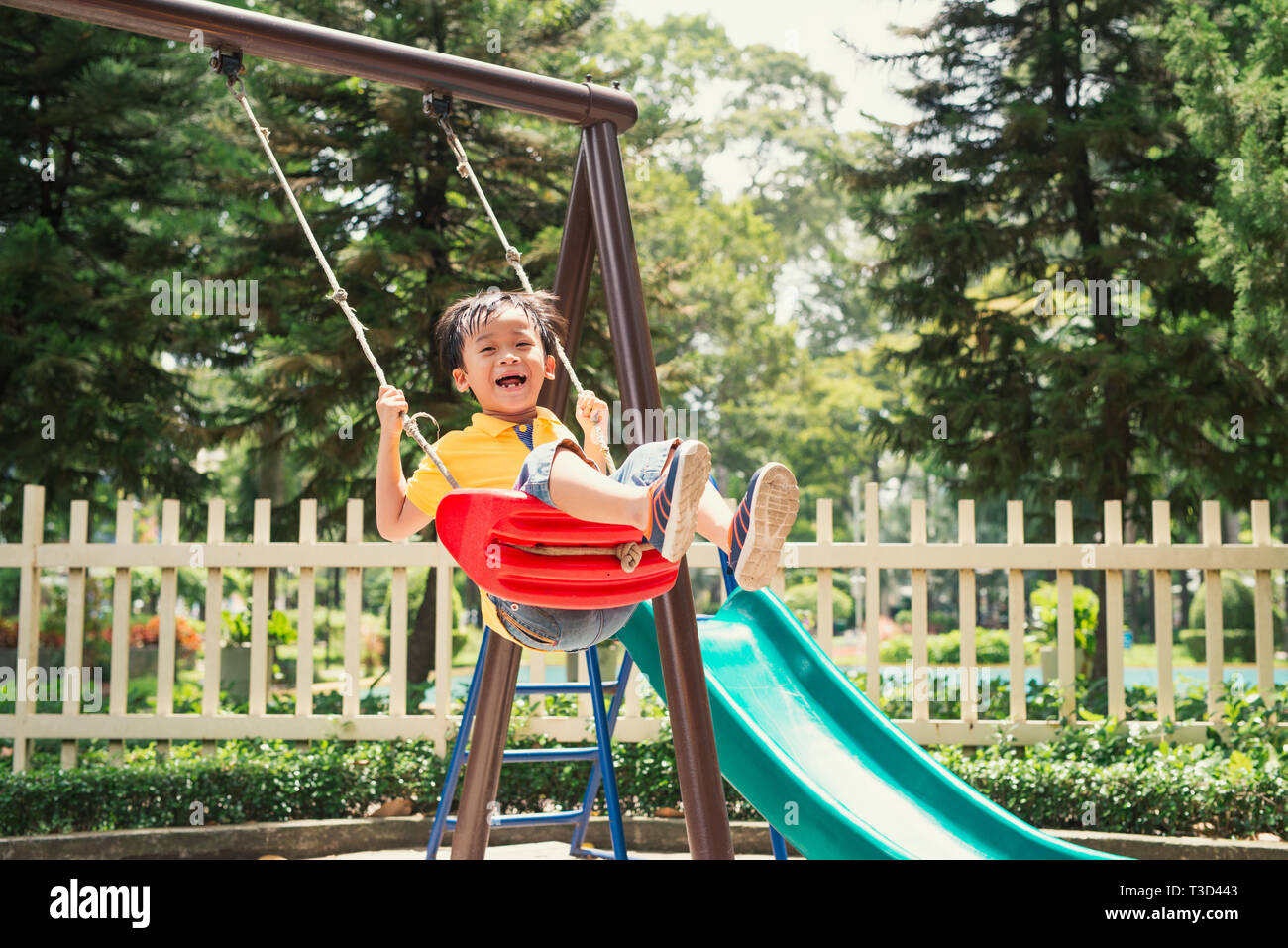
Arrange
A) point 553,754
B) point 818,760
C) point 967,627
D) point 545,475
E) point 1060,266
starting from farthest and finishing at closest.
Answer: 1. point 1060,266
2. point 967,627
3. point 553,754
4. point 818,760
5. point 545,475

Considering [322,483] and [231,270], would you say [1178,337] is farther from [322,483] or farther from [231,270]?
[231,270]

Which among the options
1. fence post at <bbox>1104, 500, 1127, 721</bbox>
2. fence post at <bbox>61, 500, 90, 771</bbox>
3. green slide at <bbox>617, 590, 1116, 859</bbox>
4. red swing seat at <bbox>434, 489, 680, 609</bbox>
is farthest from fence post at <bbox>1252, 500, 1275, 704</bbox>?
fence post at <bbox>61, 500, 90, 771</bbox>

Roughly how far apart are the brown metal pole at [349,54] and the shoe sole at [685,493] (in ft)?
4.96

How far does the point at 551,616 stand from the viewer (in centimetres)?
261

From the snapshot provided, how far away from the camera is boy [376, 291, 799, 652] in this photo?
2145 millimetres

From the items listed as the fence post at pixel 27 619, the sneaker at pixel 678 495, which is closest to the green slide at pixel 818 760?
the sneaker at pixel 678 495

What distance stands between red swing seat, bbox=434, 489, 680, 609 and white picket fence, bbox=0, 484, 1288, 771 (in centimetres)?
362

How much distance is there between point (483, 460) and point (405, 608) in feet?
Result: 11.7

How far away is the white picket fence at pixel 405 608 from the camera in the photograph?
5.90 metres

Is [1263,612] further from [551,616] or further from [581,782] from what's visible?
[551,616]

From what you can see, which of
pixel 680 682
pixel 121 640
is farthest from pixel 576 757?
pixel 121 640

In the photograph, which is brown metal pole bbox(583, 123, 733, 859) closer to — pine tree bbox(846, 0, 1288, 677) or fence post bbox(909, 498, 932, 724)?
fence post bbox(909, 498, 932, 724)
